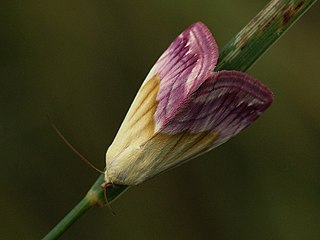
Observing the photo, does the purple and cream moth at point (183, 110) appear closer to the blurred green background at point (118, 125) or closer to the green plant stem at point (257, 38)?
the green plant stem at point (257, 38)

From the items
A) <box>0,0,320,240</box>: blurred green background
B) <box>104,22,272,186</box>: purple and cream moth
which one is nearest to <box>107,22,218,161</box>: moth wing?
<box>104,22,272,186</box>: purple and cream moth

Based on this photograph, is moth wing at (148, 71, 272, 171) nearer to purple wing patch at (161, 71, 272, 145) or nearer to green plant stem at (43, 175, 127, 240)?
purple wing patch at (161, 71, 272, 145)

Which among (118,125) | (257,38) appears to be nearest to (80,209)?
(257,38)

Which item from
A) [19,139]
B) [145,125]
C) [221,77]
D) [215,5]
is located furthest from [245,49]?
[19,139]

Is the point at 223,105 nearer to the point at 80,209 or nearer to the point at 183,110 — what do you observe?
the point at 183,110

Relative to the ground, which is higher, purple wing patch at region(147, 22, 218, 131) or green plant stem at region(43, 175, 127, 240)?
purple wing patch at region(147, 22, 218, 131)

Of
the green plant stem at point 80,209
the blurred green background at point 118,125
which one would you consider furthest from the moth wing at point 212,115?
the blurred green background at point 118,125
